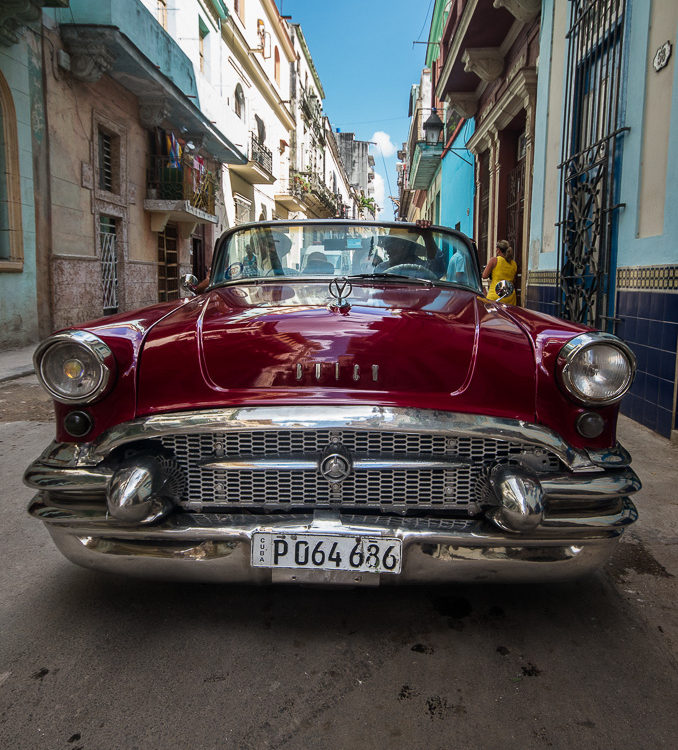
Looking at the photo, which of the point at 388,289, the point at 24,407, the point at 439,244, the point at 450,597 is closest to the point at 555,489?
the point at 450,597

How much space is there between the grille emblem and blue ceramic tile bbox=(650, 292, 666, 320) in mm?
3238

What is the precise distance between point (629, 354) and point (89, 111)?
10569 mm

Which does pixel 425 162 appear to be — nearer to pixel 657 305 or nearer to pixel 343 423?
pixel 657 305

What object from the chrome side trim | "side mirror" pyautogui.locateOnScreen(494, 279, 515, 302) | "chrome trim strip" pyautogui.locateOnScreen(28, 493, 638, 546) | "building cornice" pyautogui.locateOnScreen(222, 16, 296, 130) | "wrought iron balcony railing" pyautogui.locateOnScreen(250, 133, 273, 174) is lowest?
"chrome trim strip" pyautogui.locateOnScreen(28, 493, 638, 546)

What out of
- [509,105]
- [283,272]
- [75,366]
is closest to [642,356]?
[283,272]

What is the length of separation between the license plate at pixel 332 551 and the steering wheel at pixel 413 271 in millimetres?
1521

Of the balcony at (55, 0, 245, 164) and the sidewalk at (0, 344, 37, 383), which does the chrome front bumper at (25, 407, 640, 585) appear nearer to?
the sidewalk at (0, 344, 37, 383)

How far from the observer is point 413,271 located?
288 cm

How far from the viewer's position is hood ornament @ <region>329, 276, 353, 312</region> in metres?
2.12

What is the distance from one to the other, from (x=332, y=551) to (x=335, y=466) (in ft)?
0.72

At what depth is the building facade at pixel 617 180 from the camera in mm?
4105

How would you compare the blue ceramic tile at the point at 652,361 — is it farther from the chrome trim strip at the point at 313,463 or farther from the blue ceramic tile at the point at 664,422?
the chrome trim strip at the point at 313,463

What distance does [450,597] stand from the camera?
6.77ft

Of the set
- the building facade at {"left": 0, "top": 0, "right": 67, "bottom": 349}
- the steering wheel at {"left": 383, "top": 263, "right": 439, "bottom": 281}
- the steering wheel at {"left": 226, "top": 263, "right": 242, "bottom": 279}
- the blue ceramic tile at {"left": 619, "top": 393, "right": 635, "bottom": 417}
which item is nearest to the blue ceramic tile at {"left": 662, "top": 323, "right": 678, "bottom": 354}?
the blue ceramic tile at {"left": 619, "top": 393, "right": 635, "bottom": 417}
